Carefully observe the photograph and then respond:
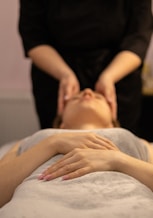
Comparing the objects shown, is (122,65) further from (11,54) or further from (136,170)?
(11,54)

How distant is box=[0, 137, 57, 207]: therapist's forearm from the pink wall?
1640mm

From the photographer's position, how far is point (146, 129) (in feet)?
9.39

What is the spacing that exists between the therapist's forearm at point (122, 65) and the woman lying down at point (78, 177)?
39cm

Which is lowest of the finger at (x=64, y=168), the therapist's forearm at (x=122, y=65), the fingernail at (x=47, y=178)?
the fingernail at (x=47, y=178)

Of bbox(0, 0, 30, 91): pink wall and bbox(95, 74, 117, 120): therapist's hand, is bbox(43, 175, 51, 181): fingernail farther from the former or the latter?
bbox(0, 0, 30, 91): pink wall

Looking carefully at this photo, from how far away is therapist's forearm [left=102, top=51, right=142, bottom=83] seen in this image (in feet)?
6.55

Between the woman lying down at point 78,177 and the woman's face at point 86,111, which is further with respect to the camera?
the woman's face at point 86,111

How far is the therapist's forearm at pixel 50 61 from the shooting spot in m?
2.02

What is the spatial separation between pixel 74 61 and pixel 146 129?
93 cm

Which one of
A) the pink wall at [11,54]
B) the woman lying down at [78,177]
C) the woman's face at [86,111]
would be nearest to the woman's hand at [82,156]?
the woman lying down at [78,177]

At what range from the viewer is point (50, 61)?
204 cm

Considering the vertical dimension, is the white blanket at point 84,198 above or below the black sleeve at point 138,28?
below

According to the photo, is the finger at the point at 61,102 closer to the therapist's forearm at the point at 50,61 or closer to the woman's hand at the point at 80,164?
the therapist's forearm at the point at 50,61

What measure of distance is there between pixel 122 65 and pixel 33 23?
45 centimetres
